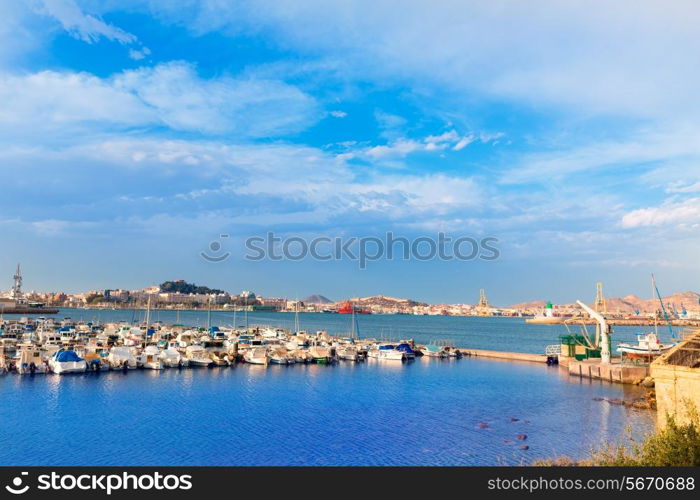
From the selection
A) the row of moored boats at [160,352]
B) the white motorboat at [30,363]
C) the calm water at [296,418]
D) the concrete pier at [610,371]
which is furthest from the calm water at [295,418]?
the concrete pier at [610,371]

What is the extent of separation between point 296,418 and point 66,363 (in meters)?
25.5

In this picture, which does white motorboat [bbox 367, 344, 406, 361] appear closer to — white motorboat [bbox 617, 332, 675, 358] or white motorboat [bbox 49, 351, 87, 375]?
white motorboat [bbox 617, 332, 675, 358]

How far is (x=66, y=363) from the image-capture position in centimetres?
4409

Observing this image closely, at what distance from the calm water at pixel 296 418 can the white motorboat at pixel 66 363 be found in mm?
1267

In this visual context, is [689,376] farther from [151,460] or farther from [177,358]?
[177,358]

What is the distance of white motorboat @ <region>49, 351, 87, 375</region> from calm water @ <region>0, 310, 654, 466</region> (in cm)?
127

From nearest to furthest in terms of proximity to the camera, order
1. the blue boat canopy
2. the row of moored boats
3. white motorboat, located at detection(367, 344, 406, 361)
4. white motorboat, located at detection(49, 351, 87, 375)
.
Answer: white motorboat, located at detection(49, 351, 87, 375)
the blue boat canopy
the row of moored boats
white motorboat, located at detection(367, 344, 406, 361)

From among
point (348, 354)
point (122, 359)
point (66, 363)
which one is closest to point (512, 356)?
point (348, 354)

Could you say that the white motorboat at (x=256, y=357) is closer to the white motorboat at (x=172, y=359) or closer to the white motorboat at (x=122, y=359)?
the white motorboat at (x=172, y=359)

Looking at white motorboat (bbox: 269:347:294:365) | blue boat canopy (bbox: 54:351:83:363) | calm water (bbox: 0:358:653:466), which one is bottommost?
calm water (bbox: 0:358:653:466)

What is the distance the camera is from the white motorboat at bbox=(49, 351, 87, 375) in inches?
1726

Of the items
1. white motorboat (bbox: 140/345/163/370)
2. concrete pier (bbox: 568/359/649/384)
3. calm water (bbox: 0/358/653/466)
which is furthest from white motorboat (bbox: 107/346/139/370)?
concrete pier (bbox: 568/359/649/384)
